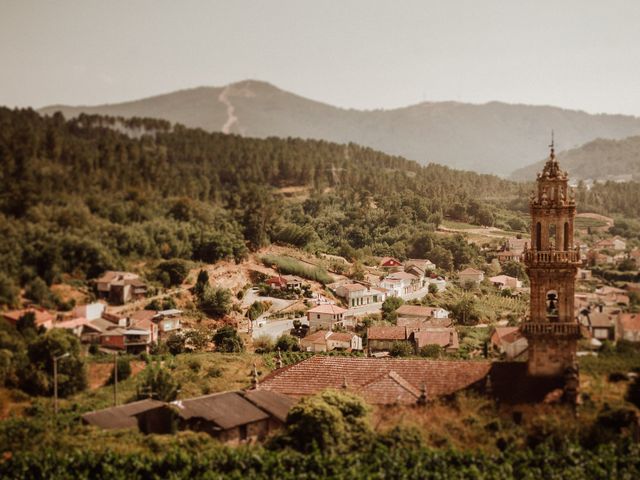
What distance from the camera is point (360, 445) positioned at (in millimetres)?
11750

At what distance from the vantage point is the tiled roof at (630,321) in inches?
511

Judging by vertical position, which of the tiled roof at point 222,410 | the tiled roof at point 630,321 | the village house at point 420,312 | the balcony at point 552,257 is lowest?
the tiled roof at point 222,410

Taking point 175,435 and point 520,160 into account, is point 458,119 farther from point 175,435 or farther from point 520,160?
point 175,435

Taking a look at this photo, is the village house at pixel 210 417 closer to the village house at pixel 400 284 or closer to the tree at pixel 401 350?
the tree at pixel 401 350

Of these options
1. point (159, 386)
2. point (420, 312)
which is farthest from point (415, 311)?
point (159, 386)

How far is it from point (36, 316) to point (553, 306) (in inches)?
403

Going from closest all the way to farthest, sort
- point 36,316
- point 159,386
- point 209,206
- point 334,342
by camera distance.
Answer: point 159,386, point 36,316, point 334,342, point 209,206

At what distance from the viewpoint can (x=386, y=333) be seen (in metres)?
Result: 15.2

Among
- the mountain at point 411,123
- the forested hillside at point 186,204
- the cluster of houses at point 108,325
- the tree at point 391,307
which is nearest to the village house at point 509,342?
the tree at point 391,307

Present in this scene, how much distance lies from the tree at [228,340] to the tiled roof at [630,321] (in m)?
7.99

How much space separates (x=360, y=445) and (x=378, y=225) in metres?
6.53

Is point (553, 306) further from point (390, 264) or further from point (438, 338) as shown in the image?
point (390, 264)

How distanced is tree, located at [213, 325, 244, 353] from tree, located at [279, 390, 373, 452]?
3946 millimetres

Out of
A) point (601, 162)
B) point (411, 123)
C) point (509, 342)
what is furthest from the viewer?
point (411, 123)
